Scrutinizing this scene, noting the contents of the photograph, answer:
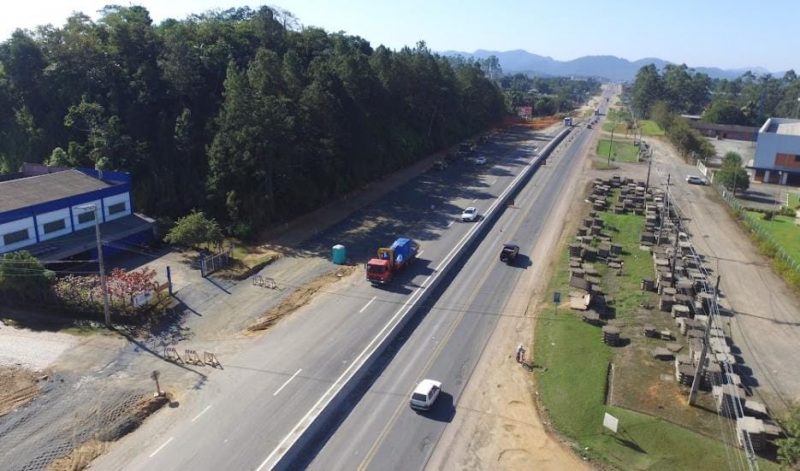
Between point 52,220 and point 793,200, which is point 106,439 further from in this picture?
point 793,200

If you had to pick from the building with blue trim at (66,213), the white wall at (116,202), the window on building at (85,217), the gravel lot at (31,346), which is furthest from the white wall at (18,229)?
the gravel lot at (31,346)

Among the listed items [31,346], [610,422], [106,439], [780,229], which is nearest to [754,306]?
[610,422]

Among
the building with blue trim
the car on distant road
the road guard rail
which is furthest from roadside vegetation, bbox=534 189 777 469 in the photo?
the building with blue trim

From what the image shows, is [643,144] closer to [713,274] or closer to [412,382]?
[713,274]

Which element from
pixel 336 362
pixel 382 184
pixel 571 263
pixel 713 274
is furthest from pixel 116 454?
pixel 382 184

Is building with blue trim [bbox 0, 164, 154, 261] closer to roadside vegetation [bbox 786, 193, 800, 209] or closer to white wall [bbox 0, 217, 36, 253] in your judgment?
white wall [bbox 0, 217, 36, 253]

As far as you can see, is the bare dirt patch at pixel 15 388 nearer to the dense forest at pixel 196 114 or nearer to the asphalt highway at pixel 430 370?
the asphalt highway at pixel 430 370
